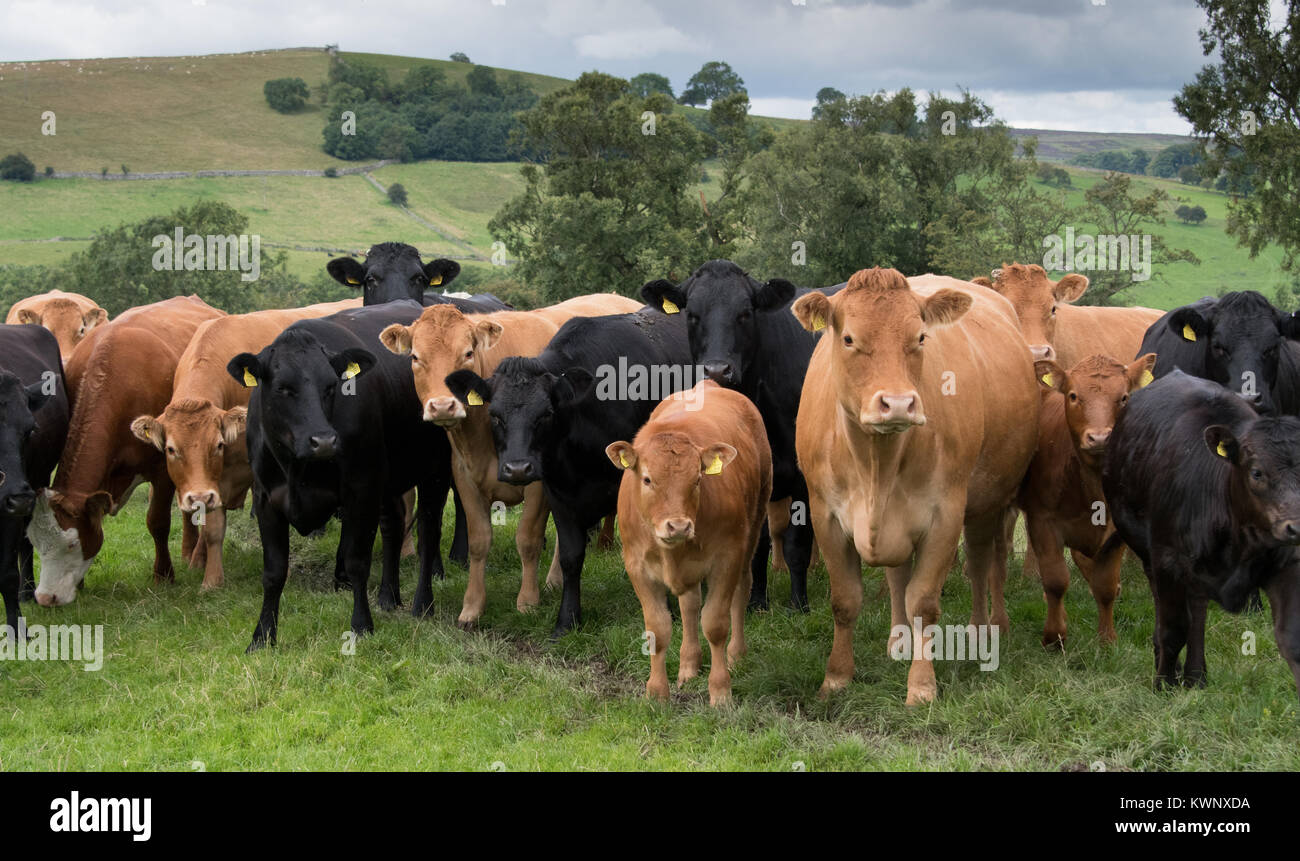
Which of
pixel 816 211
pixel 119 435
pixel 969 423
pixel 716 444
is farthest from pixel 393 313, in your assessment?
pixel 816 211

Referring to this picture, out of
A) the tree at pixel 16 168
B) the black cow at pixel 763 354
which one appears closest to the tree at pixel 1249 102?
the black cow at pixel 763 354

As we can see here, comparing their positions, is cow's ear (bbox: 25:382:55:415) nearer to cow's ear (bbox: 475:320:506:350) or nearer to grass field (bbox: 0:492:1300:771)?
grass field (bbox: 0:492:1300:771)

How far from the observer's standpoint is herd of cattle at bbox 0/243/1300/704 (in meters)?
6.25

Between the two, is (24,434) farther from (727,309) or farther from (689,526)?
(727,309)

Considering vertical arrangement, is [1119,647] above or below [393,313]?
below

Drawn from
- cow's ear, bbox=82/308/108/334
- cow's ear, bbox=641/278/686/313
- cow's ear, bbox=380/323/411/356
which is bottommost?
cow's ear, bbox=380/323/411/356

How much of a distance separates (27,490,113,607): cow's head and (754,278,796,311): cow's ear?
5.34 metres

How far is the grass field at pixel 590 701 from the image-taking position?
19.2 feet

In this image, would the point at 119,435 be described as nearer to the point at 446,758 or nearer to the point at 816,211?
the point at 446,758

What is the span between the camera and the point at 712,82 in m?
94.3

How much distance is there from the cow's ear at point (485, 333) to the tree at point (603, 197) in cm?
3080

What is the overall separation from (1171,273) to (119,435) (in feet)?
184

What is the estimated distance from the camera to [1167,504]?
6.32 m

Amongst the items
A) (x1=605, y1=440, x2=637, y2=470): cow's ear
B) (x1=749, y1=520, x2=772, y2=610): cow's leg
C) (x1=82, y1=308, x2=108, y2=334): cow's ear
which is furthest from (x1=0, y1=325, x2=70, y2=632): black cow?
(x1=749, y1=520, x2=772, y2=610): cow's leg
